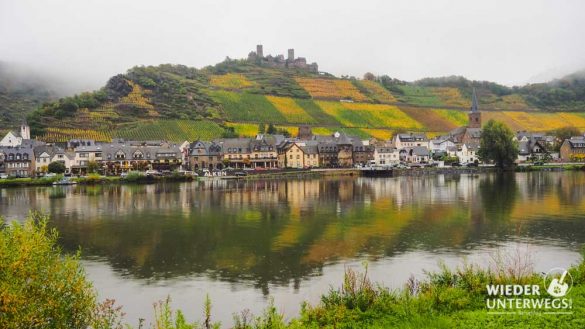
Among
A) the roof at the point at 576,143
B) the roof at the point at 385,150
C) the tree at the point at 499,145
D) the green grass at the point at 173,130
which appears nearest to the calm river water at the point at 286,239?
the tree at the point at 499,145

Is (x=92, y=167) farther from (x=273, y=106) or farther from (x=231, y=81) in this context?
(x=231, y=81)

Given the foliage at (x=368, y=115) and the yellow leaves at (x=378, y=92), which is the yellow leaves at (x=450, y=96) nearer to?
the yellow leaves at (x=378, y=92)

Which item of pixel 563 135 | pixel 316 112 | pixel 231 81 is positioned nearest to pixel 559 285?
pixel 563 135

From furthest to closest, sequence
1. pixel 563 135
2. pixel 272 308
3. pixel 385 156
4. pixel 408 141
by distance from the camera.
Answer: pixel 408 141, pixel 563 135, pixel 385 156, pixel 272 308

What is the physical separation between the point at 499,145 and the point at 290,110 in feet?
226

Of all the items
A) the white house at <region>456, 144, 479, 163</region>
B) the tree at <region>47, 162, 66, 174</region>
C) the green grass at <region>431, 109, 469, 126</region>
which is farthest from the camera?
the green grass at <region>431, 109, 469, 126</region>

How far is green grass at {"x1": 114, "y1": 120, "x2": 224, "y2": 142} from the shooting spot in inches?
Result: 4496

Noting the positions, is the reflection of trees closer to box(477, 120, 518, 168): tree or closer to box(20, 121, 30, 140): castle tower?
box(477, 120, 518, 168): tree

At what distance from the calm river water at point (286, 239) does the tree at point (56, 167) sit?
123ft

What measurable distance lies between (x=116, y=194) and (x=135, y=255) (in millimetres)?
35523

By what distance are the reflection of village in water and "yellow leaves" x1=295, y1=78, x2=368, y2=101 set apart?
371 ft

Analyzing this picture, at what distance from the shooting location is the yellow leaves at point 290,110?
139m

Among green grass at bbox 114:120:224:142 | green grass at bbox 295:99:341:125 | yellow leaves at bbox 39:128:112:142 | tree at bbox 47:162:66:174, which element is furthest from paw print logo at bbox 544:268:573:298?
green grass at bbox 295:99:341:125

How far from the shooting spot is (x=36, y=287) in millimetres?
11367
